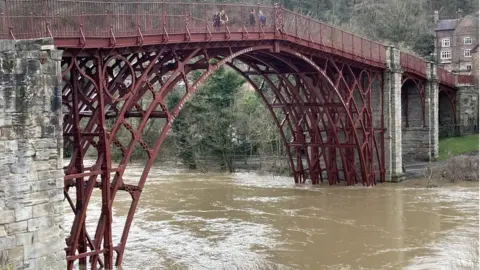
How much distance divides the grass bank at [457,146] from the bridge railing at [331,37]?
9.47 meters

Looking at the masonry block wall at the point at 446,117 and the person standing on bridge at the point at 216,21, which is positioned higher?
the person standing on bridge at the point at 216,21

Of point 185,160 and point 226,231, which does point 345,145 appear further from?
point 185,160

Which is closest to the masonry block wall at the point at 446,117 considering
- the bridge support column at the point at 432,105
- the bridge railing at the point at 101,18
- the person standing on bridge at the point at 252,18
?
the bridge support column at the point at 432,105

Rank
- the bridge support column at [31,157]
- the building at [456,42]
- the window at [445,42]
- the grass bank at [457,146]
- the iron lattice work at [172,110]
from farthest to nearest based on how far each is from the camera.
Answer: the window at [445,42], the building at [456,42], the grass bank at [457,146], the iron lattice work at [172,110], the bridge support column at [31,157]

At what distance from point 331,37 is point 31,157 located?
1874 cm

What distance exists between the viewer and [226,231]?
20953 millimetres

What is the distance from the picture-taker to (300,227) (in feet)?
70.7

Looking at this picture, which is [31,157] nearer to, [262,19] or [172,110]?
[172,110]

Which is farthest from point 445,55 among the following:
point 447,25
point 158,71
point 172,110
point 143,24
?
point 143,24

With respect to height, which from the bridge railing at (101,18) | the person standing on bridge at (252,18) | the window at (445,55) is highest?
the window at (445,55)

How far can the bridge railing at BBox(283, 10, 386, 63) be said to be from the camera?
25.0 metres

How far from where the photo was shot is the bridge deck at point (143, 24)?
13719 mm

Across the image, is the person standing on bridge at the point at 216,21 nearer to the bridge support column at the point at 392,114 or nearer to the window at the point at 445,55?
the bridge support column at the point at 392,114

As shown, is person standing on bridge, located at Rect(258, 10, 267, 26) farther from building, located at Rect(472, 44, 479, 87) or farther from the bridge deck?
building, located at Rect(472, 44, 479, 87)
